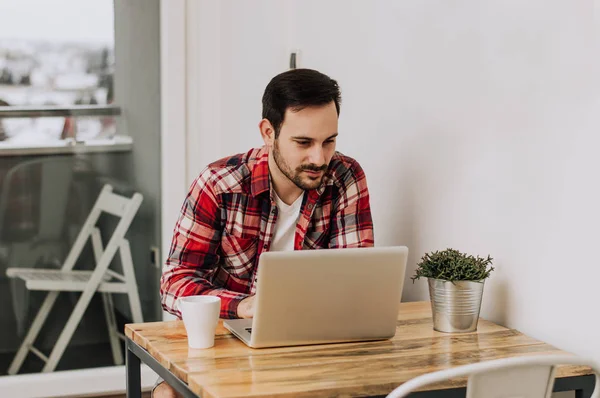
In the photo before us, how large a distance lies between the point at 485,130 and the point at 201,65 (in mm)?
1608

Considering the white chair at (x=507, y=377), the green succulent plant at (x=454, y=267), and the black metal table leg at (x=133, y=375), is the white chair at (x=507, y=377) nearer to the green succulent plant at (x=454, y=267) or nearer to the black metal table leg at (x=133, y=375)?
the green succulent plant at (x=454, y=267)

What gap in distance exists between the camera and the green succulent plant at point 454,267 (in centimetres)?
185

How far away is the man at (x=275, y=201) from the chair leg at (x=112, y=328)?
3.90ft

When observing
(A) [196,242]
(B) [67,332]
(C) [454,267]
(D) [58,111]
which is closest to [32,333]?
(B) [67,332]

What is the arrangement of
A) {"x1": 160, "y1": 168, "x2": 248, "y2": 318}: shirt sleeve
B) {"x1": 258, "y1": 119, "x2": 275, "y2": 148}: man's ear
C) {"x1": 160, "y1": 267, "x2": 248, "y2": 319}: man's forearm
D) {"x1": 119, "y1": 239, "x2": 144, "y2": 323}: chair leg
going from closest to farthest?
{"x1": 160, "y1": 267, "x2": 248, "y2": 319}: man's forearm < {"x1": 160, "y1": 168, "x2": 248, "y2": 318}: shirt sleeve < {"x1": 258, "y1": 119, "x2": 275, "y2": 148}: man's ear < {"x1": 119, "y1": 239, "x2": 144, "y2": 323}: chair leg

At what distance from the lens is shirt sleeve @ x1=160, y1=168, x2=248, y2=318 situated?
82.4 inches

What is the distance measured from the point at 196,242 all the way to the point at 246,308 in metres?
0.29

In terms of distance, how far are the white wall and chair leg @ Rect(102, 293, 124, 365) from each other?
1.21 meters

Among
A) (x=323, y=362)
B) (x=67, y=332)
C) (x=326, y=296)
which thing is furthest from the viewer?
(x=67, y=332)

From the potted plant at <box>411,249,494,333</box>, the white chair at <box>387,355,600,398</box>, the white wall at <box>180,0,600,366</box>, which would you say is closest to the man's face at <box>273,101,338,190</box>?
the white wall at <box>180,0,600,366</box>

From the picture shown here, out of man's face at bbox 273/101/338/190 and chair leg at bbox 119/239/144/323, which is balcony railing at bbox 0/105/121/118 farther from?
man's face at bbox 273/101/338/190

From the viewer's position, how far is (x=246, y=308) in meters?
1.93

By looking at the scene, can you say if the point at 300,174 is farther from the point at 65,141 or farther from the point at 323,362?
the point at 65,141

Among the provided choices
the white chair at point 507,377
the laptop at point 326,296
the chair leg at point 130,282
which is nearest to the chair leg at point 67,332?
the chair leg at point 130,282
